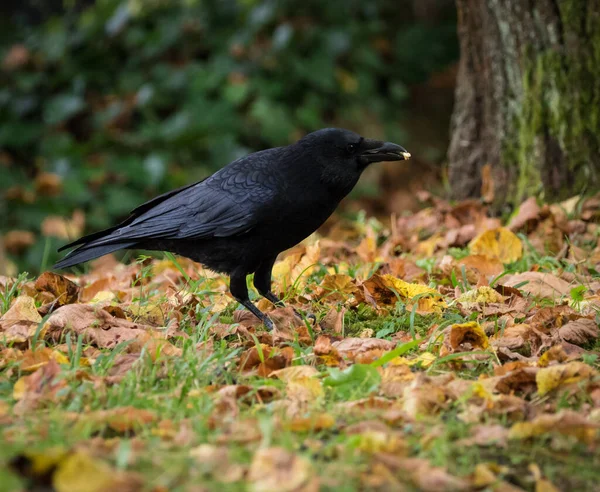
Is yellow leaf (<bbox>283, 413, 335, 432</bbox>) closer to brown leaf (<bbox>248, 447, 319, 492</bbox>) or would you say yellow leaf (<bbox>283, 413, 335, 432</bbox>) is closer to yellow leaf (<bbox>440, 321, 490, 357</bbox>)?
brown leaf (<bbox>248, 447, 319, 492</bbox>)

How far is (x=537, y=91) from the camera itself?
505cm

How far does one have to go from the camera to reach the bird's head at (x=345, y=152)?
12.6 ft

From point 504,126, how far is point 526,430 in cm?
331

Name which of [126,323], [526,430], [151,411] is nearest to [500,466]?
[526,430]

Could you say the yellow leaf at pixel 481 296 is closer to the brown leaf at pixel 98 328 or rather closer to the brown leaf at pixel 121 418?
the brown leaf at pixel 98 328

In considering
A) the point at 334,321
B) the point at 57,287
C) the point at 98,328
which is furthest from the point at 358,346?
the point at 57,287

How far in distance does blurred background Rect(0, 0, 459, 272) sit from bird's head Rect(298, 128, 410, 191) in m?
3.94

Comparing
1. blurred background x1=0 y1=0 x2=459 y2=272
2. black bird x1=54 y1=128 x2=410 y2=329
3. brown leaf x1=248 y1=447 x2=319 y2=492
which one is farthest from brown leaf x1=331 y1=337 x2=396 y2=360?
blurred background x1=0 y1=0 x2=459 y2=272

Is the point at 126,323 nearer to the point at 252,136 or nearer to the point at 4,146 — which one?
the point at 252,136

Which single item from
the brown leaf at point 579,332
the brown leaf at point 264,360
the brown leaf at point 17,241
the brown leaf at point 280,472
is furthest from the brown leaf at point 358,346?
the brown leaf at point 17,241

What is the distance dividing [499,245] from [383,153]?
1.02 metres

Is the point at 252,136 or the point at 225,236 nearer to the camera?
the point at 225,236

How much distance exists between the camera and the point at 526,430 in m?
2.25

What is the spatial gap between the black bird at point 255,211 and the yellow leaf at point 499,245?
84 centimetres
